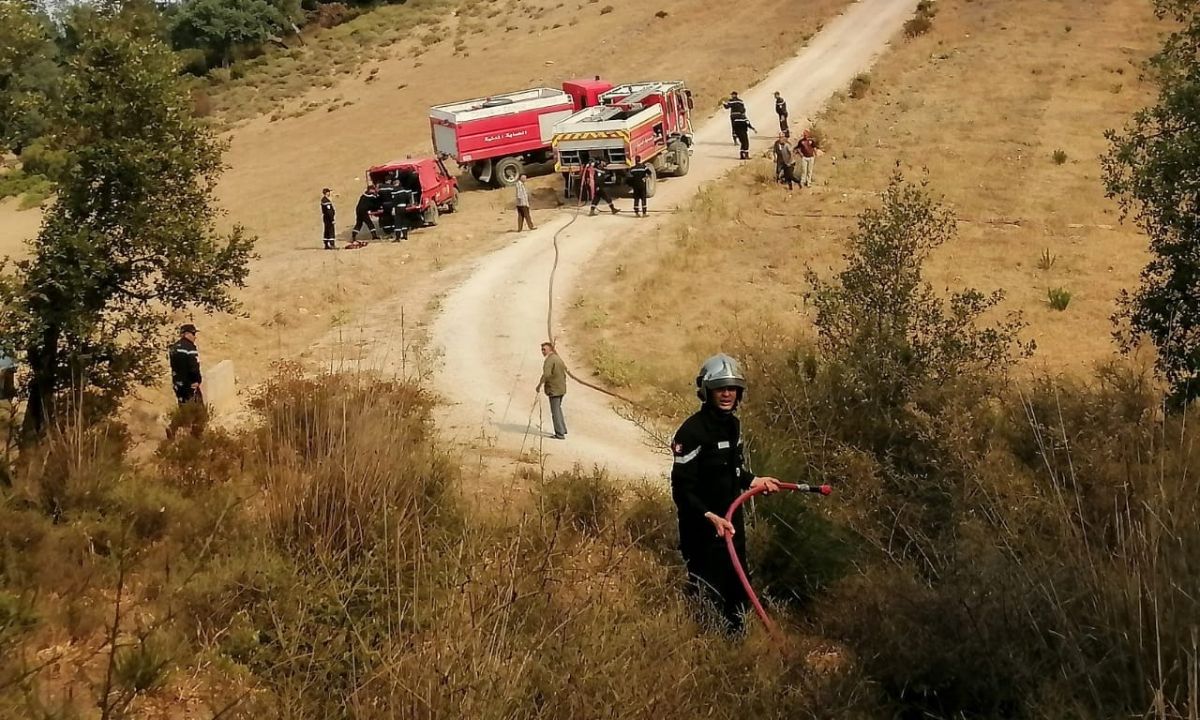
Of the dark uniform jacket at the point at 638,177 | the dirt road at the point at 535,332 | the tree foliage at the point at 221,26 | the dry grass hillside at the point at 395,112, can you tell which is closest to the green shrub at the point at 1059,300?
the dirt road at the point at 535,332

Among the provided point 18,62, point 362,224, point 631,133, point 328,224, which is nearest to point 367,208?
point 362,224

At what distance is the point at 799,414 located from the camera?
10.1 m

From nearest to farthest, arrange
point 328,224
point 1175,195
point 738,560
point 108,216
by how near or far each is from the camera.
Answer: point 738,560 < point 1175,195 < point 108,216 < point 328,224

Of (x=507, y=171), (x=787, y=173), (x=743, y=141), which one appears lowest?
(x=787, y=173)

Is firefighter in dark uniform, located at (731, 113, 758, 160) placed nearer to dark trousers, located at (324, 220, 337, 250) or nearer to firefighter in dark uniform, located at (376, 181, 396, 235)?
firefighter in dark uniform, located at (376, 181, 396, 235)

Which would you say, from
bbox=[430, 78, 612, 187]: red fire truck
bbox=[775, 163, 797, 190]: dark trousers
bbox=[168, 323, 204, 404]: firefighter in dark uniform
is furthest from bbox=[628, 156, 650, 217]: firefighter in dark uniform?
bbox=[168, 323, 204, 404]: firefighter in dark uniform

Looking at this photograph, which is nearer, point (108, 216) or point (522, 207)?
point (108, 216)

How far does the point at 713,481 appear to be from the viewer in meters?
5.84

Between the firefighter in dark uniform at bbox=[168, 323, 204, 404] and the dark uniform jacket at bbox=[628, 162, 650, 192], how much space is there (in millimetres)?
13934

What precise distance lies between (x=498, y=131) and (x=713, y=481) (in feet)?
76.3

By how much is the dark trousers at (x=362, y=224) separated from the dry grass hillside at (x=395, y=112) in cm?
94

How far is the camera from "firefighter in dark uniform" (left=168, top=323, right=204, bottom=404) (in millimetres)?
12031

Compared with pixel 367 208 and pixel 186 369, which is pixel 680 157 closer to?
pixel 367 208

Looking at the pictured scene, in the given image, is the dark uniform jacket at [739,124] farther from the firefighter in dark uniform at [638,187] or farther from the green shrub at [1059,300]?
the green shrub at [1059,300]
